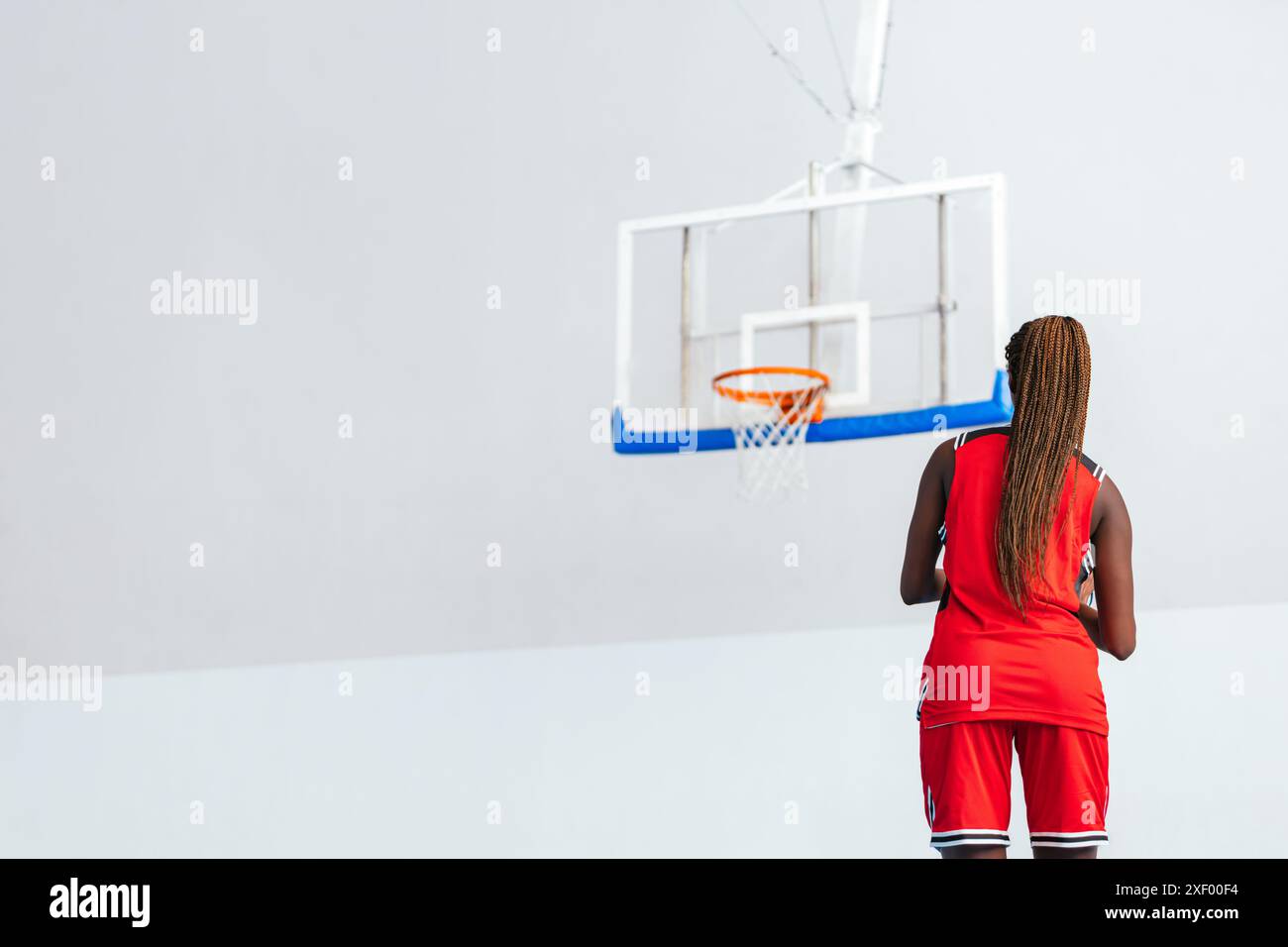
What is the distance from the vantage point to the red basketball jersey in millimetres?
1684

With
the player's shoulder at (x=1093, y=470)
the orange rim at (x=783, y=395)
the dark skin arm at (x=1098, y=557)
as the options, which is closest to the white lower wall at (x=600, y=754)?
the orange rim at (x=783, y=395)

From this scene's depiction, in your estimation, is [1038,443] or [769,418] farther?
[769,418]

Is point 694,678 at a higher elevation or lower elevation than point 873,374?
lower

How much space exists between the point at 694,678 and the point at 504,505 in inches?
A: 72.4

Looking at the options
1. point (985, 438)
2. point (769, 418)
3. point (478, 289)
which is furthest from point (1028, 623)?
point (478, 289)

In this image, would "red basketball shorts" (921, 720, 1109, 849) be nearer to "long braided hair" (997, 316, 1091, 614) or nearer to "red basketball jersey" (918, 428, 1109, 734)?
"red basketball jersey" (918, 428, 1109, 734)

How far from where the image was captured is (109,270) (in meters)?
9.25

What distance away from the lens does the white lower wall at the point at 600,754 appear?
411cm

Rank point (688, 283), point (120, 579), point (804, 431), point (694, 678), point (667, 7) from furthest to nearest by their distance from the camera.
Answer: point (120, 579), point (667, 7), point (694, 678), point (688, 283), point (804, 431)

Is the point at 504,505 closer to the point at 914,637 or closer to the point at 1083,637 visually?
the point at 914,637

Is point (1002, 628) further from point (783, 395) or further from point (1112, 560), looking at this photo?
point (783, 395)

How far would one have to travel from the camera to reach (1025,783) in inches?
67.7

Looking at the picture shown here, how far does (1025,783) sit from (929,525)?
0.37m

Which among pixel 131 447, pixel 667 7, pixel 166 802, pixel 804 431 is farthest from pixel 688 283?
pixel 131 447
